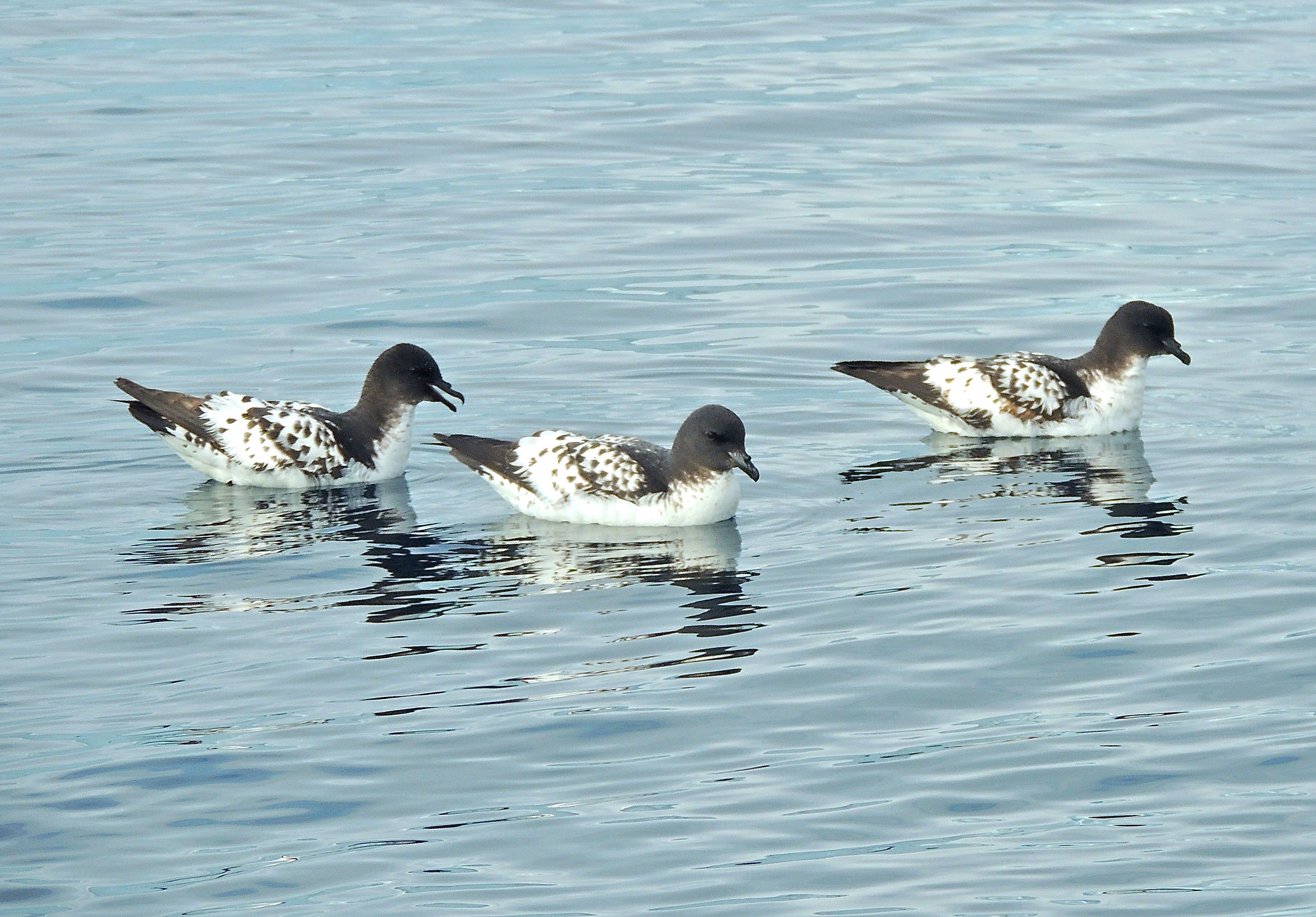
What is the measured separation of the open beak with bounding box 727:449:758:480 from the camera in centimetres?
1355

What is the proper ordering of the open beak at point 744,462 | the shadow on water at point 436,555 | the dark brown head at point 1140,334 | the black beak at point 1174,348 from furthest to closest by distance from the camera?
the black beak at point 1174,348 → the dark brown head at point 1140,334 → the open beak at point 744,462 → the shadow on water at point 436,555

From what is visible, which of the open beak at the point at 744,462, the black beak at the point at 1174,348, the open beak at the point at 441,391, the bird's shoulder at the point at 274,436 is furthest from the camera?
the black beak at the point at 1174,348

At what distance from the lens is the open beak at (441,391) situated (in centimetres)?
1548

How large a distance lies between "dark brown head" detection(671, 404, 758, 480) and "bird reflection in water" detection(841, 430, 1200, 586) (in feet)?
4.29

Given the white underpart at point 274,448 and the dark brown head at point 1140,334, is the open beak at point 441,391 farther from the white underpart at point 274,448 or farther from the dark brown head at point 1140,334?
the dark brown head at point 1140,334

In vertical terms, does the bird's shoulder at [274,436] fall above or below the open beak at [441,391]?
below

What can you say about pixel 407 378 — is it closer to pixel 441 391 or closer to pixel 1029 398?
pixel 441 391

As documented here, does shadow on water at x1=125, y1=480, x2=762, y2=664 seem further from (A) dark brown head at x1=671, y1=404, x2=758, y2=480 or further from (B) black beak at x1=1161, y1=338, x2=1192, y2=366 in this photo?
(B) black beak at x1=1161, y1=338, x2=1192, y2=366

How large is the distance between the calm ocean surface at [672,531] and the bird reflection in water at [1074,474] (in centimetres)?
8

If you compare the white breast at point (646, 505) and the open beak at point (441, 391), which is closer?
the white breast at point (646, 505)

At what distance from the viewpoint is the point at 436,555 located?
13.1 meters

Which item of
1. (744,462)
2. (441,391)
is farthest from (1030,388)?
(441,391)

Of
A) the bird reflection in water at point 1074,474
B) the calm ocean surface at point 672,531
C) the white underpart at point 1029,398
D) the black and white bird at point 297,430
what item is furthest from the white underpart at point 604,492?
the white underpart at point 1029,398

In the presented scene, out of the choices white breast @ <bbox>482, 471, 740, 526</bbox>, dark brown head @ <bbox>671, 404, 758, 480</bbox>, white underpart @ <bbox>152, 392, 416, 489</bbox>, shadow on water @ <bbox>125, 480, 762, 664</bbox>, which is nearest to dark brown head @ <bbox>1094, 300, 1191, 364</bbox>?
white breast @ <bbox>482, 471, 740, 526</bbox>
